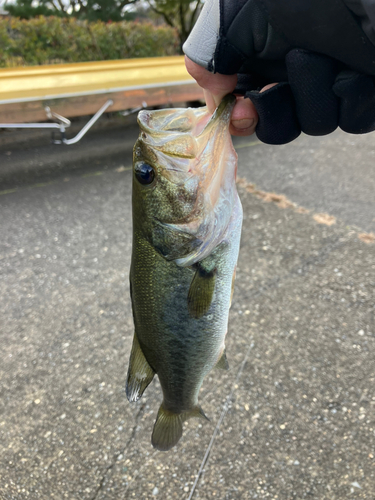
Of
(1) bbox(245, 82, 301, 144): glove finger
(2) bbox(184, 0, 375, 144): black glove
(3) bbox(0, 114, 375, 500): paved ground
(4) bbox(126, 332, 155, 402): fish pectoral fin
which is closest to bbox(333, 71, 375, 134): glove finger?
(2) bbox(184, 0, 375, 144): black glove

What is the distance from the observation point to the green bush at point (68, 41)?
306 inches

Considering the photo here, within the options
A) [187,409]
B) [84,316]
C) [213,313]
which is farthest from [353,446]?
[84,316]

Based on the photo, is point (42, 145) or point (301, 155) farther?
point (42, 145)

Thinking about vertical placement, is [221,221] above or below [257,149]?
above

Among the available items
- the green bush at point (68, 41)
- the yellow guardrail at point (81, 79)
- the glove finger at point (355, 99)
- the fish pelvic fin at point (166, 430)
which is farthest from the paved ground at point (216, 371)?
the green bush at point (68, 41)

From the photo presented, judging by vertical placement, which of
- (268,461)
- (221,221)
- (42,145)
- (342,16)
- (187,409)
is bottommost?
(42,145)

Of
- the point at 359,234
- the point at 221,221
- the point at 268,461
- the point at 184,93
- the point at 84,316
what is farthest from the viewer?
the point at 184,93

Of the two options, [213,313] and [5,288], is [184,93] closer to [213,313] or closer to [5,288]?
[5,288]

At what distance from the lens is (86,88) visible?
5.83 metres

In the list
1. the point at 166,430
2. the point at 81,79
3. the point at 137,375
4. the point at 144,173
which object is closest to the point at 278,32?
the point at 144,173

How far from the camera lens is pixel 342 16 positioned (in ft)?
3.84

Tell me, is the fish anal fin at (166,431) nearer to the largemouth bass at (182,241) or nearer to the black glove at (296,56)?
the largemouth bass at (182,241)

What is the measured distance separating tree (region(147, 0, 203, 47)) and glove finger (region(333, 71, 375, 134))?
11632 mm

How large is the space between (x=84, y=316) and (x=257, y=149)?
15.2 ft
